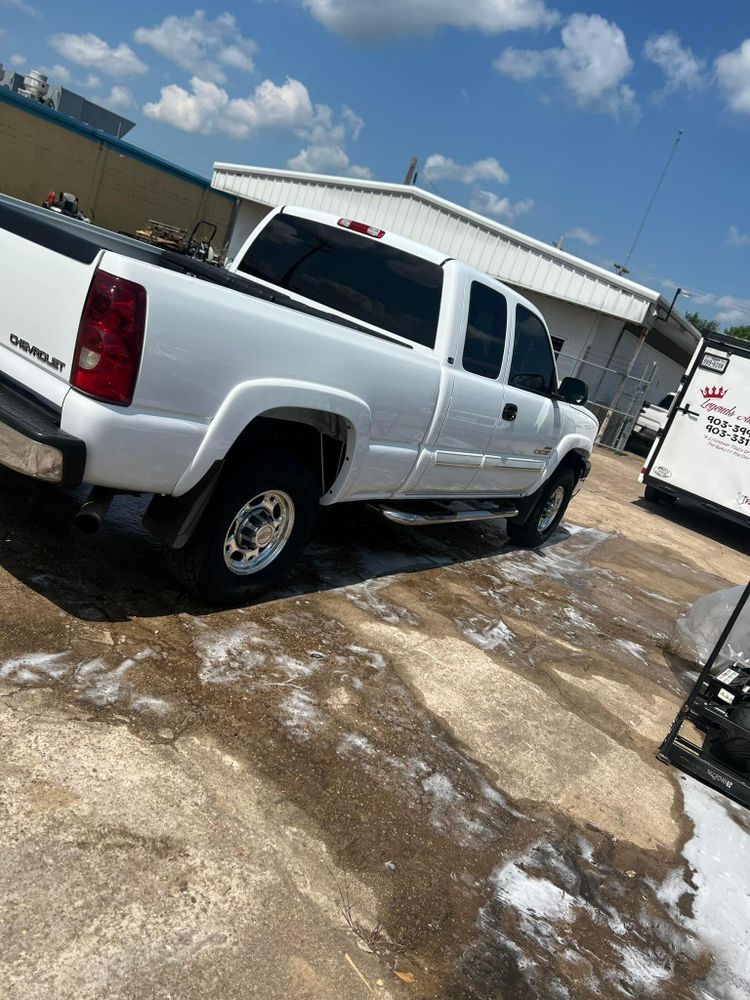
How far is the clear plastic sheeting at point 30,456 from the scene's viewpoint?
3.07m

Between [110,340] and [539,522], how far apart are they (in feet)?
18.0

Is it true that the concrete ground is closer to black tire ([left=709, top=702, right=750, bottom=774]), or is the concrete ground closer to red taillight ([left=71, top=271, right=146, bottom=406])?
black tire ([left=709, top=702, right=750, bottom=774])

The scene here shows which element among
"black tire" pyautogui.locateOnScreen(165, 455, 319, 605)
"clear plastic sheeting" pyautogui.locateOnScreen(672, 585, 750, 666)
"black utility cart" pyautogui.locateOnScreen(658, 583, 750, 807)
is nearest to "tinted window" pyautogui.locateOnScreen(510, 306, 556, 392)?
"clear plastic sheeting" pyautogui.locateOnScreen(672, 585, 750, 666)

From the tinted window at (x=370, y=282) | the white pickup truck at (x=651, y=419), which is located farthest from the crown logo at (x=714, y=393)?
the tinted window at (x=370, y=282)

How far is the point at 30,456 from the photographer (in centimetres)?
311

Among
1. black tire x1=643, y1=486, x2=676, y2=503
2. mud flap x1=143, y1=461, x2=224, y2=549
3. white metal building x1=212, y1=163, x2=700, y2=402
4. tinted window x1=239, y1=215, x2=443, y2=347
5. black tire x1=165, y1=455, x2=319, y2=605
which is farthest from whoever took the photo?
white metal building x1=212, y1=163, x2=700, y2=402

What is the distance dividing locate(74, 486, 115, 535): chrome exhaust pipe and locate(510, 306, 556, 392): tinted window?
3.43 metres

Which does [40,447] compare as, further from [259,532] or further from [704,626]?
[704,626]

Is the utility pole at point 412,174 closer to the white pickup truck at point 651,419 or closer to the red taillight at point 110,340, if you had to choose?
the white pickup truck at point 651,419

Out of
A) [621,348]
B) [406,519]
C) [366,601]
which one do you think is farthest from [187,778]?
[621,348]

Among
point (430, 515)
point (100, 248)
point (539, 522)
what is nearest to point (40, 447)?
point (100, 248)

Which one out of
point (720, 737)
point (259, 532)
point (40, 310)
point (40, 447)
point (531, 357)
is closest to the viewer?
point (40, 447)

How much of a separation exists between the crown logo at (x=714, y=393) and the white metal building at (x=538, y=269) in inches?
291

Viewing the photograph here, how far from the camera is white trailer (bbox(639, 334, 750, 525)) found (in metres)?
11.8
